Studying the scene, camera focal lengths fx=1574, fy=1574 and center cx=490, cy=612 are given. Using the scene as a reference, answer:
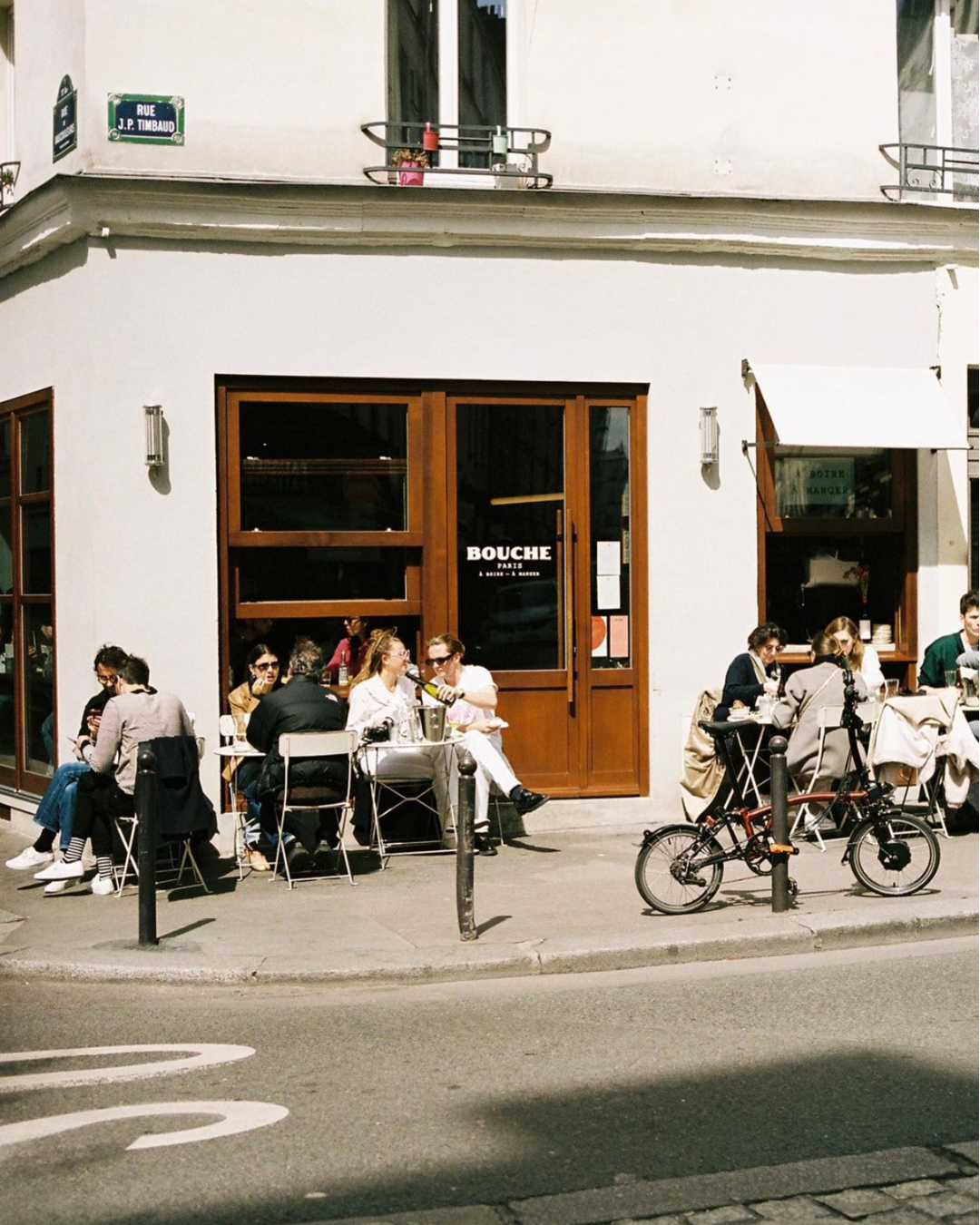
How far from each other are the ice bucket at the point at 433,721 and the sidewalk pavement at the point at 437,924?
0.95 meters

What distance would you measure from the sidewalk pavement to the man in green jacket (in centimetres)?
185

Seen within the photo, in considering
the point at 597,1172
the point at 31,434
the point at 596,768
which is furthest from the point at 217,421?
the point at 597,1172

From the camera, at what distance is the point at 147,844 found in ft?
28.1

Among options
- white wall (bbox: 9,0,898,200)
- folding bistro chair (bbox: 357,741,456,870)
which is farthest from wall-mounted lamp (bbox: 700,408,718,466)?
folding bistro chair (bbox: 357,741,456,870)

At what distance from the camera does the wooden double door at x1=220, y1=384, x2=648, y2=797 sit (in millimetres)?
12070

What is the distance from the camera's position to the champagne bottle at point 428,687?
11.5 meters

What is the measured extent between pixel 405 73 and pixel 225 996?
24.7ft

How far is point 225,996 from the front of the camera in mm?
7957

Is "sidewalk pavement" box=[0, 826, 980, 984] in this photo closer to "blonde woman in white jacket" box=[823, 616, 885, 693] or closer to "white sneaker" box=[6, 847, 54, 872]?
"white sneaker" box=[6, 847, 54, 872]

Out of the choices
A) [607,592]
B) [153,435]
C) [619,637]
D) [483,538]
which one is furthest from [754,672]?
[153,435]

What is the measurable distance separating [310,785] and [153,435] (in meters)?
2.93

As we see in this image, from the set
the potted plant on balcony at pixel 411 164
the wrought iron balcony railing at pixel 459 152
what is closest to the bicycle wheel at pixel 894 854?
the wrought iron balcony railing at pixel 459 152

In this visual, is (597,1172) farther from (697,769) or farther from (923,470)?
(923,470)

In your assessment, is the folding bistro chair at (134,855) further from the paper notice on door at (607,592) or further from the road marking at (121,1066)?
the paper notice on door at (607,592)
